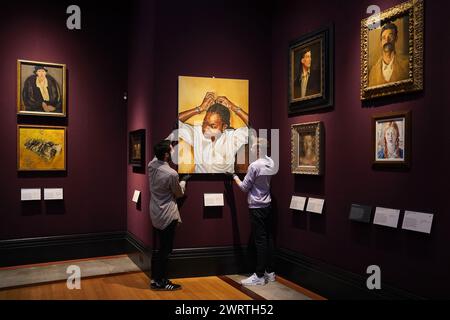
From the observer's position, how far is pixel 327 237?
4867 millimetres

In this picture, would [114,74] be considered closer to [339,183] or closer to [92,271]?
[92,271]

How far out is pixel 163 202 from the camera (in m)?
5.01

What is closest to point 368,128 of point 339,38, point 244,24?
point 339,38

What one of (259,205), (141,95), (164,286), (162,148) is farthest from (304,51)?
(164,286)

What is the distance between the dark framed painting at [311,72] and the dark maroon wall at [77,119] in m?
3.09

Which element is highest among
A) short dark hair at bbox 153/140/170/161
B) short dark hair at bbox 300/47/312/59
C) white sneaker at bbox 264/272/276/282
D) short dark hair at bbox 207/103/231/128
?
short dark hair at bbox 300/47/312/59

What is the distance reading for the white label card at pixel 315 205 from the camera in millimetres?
4922

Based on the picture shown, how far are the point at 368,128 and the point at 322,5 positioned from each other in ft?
5.55

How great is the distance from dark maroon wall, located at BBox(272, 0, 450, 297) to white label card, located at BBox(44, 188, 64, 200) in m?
3.39

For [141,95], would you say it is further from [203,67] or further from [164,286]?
[164,286]

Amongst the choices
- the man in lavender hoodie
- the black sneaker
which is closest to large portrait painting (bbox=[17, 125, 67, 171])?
the black sneaker

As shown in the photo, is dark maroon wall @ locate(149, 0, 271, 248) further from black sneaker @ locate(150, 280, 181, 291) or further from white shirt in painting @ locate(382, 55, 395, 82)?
white shirt in painting @ locate(382, 55, 395, 82)

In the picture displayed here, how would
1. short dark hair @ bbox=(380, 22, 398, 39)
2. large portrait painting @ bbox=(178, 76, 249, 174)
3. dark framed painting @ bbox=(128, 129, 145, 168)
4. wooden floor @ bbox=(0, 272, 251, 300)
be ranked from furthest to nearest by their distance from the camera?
dark framed painting @ bbox=(128, 129, 145, 168) → large portrait painting @ bbox=(178, 76, 249, 174) → wooden floor @ bbox=(0, 272, 251, 300) → short dark hair @ bbox=(380, 22, 398, 39)

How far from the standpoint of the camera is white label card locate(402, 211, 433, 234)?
3.55 meters
